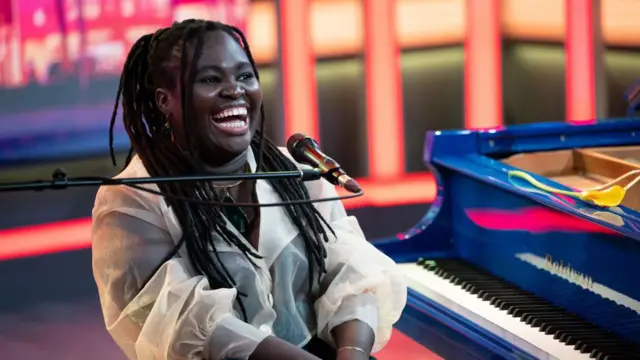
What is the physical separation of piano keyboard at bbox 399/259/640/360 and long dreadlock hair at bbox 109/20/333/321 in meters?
0.61

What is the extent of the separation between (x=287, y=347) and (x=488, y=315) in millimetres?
848

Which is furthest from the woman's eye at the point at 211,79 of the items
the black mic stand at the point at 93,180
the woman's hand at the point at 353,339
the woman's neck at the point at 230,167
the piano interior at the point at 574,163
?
the piano interior at the point at 574,163

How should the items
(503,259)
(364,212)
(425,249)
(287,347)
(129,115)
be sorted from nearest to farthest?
(287,347) < (129,115) < (503,259) < (425,249) < (364,212)

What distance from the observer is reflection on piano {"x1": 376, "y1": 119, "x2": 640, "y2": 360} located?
2.68m

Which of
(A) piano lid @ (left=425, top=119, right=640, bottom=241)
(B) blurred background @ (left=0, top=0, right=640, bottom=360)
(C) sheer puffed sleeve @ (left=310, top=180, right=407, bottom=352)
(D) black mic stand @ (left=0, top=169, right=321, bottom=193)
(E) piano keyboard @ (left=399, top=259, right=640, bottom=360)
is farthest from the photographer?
(B) blurred background @ (left=0, top=0, right=640, bottom=360)

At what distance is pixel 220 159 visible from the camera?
2.38 m

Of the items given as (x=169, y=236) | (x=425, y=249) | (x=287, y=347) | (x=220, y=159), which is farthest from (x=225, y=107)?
(x=425, y=249)

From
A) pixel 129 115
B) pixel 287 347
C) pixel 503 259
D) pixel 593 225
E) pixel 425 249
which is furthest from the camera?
pixel 425 249

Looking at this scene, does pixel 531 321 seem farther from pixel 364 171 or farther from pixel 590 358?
pixel 364 171

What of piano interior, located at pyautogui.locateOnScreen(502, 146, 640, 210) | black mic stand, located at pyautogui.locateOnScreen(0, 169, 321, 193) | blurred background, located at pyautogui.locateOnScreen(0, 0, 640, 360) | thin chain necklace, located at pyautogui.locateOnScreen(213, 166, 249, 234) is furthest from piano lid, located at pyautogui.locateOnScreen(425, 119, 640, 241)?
blurred background, located at pyautogui.locateOnScreen(0, 0, 640, 360)

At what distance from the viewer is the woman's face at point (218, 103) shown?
2.34 m

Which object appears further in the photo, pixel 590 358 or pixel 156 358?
pixel 590 358

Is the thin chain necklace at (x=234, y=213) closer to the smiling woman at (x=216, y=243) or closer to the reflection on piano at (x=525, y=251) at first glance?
the smiling woman at (x=216, y=243)

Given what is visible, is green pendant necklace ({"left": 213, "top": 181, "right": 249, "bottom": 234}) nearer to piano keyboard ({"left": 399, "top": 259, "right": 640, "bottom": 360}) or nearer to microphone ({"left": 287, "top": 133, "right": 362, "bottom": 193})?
microphone ({"left": 287, "top": 133, "right": 362, "bottom": 193})
